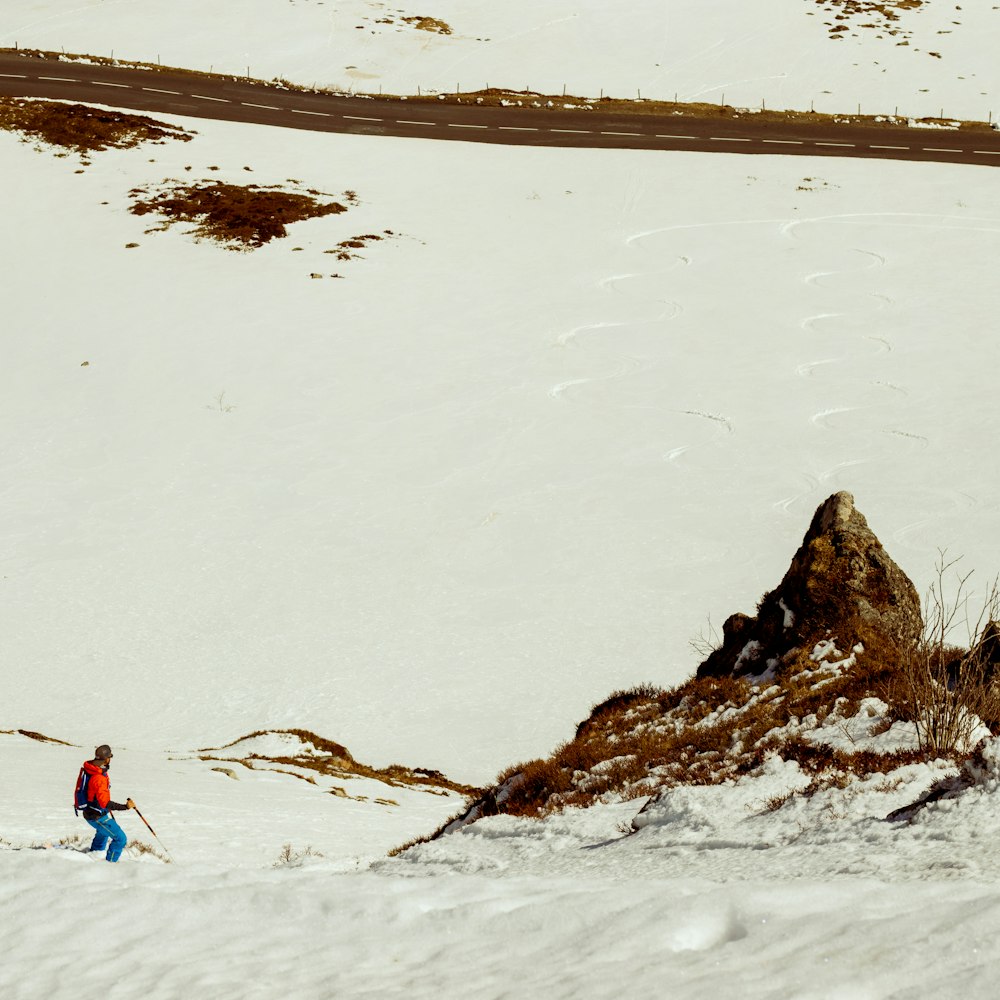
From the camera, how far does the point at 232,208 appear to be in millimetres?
39406

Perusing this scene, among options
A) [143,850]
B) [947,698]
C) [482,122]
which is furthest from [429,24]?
[947,698]

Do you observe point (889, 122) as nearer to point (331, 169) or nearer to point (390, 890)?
point (331, 169)

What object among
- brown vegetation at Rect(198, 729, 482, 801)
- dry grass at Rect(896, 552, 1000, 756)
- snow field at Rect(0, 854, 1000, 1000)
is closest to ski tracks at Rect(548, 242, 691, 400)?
brown vegetation at Rect(198, 729, 482, 801)

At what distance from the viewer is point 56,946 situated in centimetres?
700

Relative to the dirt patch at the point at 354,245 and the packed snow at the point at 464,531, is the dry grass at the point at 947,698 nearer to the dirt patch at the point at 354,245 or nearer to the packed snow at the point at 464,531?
the packed snow at the point at 464,531

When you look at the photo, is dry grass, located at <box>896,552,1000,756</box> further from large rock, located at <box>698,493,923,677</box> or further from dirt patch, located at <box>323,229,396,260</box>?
dirt patch, located at <box>323,229,396,260</box>

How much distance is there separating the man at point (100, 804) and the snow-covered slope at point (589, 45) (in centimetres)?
4802

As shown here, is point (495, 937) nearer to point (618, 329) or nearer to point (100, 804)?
point (100, 804)

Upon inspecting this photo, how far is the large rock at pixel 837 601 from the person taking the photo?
12070 millimetres

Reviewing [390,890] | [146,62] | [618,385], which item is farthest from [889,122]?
[390,890]

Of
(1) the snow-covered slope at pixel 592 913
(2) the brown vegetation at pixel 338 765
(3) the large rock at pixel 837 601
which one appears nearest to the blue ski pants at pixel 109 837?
(1) the snow-covered slope at pixel 592 913

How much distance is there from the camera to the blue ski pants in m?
10.6

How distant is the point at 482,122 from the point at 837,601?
132ft

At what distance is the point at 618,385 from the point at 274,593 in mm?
11677
